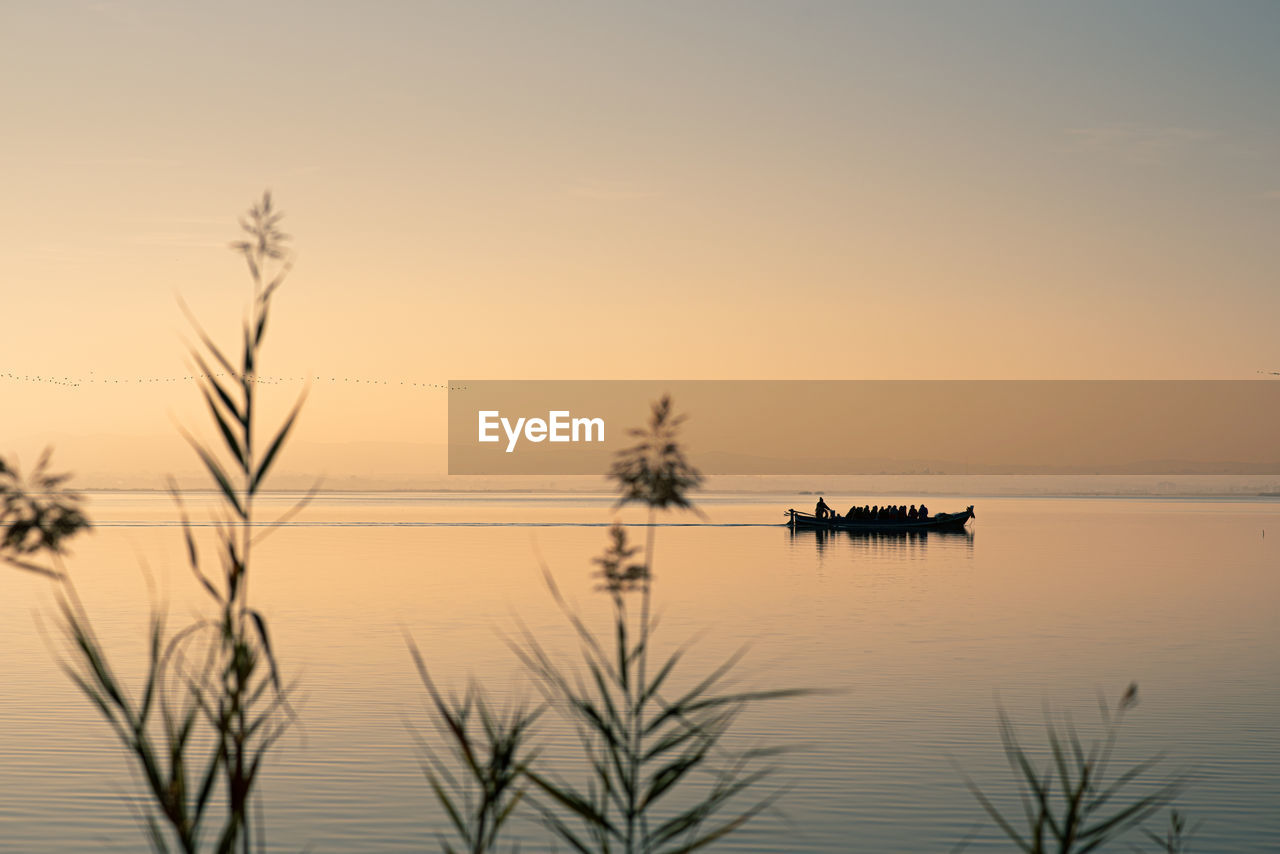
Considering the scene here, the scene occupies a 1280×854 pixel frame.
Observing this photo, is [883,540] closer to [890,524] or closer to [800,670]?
[890,524]

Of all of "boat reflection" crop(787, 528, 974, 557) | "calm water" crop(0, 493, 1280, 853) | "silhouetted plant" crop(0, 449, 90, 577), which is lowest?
"calm water" crop(0, 493, 1280, 853)

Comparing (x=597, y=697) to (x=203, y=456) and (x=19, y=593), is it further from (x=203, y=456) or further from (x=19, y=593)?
(x=19, y=593)

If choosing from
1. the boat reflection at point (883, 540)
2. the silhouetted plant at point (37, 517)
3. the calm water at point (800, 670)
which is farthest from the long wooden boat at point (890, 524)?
the silhouetted plant at point (37, 517)

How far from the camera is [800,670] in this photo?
3052 cm

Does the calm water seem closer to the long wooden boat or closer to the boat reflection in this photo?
the boat reflection

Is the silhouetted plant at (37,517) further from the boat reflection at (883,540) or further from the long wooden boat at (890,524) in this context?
the long wooden boat at (890,524)

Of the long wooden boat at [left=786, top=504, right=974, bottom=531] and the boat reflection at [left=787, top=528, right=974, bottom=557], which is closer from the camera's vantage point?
the boat reflection at [left=787, top=528, right=974, bottom=557]

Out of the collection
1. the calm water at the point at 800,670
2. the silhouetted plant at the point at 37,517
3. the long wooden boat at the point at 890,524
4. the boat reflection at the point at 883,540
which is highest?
the long wooden boat at the point at 890,524

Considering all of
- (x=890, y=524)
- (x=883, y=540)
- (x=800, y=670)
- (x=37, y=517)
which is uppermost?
(x=890, y=524)

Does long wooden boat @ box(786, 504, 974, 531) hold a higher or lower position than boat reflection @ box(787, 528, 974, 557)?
→ higher

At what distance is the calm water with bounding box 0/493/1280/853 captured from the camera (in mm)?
17328

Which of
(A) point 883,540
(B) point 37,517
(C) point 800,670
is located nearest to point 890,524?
(A) point 883,540

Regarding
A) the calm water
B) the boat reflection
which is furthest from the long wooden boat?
the calm water

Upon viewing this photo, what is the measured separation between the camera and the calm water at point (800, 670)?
17.3m
